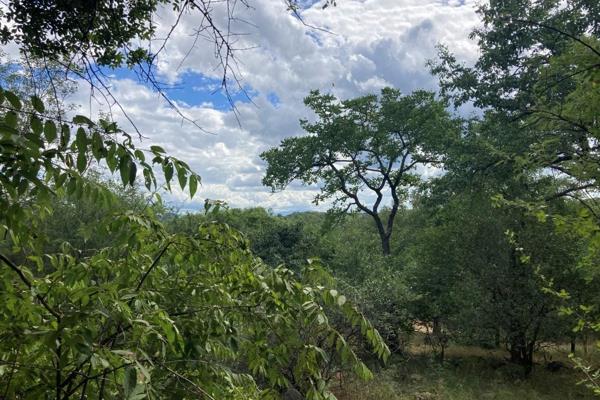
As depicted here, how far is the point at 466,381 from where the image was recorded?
1279 cm

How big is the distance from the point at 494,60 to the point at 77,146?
14.6 metres

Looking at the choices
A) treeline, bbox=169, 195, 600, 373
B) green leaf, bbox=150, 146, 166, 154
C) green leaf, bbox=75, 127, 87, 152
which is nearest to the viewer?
green leaf, bbox=75, 127, 87, 152

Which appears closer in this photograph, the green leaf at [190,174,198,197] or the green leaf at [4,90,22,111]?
the green leaf at [4,90,22,111]

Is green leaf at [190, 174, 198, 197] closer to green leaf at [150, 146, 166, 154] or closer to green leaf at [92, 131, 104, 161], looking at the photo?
green leaf at [150, 146, 166, 154]

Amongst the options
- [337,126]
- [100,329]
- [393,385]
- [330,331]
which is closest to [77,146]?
[100,329]

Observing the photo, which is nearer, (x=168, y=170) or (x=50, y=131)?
(x=50, y=131)

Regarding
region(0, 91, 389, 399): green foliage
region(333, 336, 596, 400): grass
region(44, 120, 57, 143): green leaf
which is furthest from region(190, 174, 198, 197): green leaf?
region(333, 336, 596, 400): grass

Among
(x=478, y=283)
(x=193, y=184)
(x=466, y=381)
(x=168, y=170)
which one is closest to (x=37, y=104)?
(x=168, y=170)

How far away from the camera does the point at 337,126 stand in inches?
870

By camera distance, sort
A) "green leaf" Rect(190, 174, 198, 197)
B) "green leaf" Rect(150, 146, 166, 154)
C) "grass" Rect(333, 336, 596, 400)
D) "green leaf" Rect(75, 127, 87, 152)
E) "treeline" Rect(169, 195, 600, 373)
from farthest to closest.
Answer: "treeline" Rect(169, 195, 600, 373) → "grass" Rect(333, 336, 596, 400) → "green leaf" Rect(190, 174, 198, 197) → "green leaf" Rect(150, 146, 166, 154) → "green leaf" Rect(75, 127, 87, 152)

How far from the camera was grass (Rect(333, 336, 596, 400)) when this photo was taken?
10312 mm

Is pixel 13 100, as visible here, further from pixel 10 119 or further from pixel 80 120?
pixel 80 120

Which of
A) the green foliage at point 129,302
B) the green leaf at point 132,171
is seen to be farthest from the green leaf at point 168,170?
the green leaf at point 132,171

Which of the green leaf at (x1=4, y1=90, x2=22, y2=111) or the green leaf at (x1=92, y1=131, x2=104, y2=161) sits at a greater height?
the green leaf at (x1=4, y1=90, x2=22, y2=111)
